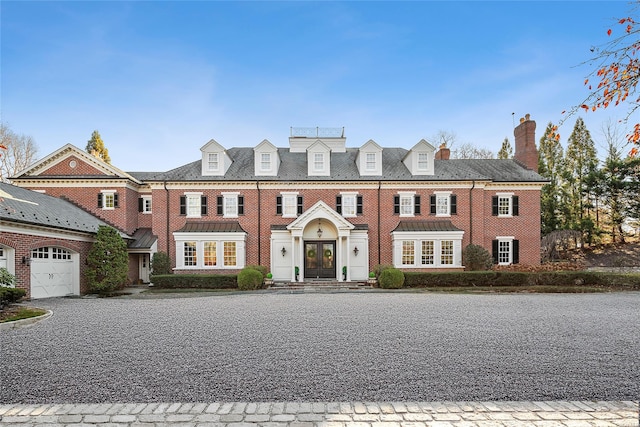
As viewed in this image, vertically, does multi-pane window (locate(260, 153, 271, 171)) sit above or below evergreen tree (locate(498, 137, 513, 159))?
below

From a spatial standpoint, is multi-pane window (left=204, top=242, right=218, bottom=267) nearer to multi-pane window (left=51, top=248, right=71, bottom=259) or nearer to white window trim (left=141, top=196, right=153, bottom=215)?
white window trim (left=141, top=196, right=153, bottom=215)

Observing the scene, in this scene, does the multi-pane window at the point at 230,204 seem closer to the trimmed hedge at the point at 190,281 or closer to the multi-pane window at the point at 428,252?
the trimmed hedge at the point at 190,281

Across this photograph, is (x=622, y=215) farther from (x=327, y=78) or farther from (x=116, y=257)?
(x=116, y=257)

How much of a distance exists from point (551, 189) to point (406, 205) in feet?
78.1

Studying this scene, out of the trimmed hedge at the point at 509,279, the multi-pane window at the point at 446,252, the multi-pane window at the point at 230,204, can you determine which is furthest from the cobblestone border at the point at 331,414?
the multi-pane window at the point at 230,204

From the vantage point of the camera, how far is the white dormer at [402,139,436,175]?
973 inches

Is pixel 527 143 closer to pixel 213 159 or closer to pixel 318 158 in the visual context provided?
pixel 318 158

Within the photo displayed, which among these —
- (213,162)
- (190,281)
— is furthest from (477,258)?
(213,162)

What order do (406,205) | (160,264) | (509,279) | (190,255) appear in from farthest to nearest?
(406,205), (190,255), (160,264), (509,279)

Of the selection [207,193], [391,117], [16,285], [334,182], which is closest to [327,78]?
[391,117]

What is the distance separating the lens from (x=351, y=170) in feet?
83.0

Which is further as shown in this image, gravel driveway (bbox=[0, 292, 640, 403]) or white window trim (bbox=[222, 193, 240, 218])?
white window trim (bbox=[222, 193, 240, 218])

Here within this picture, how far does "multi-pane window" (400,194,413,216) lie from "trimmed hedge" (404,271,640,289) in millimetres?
4819

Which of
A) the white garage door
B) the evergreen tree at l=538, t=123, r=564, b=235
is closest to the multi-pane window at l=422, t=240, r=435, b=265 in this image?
the white garage door
